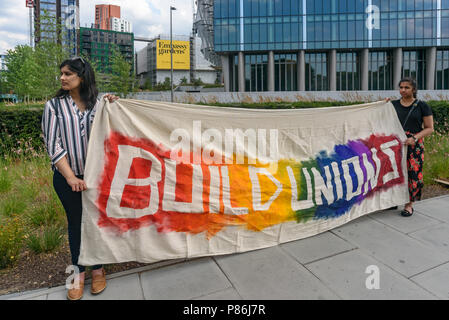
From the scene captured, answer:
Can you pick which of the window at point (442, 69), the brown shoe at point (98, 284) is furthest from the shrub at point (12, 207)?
the window at point (442, 69)

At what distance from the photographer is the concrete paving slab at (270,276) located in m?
2.84

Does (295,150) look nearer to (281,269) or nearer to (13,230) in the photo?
(281,269)

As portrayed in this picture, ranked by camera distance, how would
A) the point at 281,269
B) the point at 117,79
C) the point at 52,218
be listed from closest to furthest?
1. the point at 281,269
2. the point at 52,218
3. the point at 117,79

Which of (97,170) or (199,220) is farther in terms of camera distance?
(199,220)

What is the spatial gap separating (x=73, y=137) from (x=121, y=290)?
141 cm

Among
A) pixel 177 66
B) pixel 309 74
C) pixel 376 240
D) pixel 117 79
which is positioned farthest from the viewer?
pixel 177 66

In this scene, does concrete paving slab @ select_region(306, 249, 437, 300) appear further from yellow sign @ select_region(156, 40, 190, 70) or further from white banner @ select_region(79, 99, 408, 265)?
yellow sign @ select_region(156, 40, 190, 70)

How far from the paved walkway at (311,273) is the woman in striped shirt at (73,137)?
38 cm

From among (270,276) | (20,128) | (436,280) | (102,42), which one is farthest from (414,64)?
(102,42)

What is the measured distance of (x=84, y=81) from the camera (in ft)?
9.59

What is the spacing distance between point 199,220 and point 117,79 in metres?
35.6

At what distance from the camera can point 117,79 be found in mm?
35875

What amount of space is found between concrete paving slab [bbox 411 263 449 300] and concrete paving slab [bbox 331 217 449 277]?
66 mm
